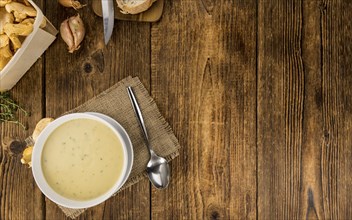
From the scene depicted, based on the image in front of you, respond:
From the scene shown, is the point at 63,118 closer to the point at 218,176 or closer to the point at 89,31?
the point at 89,31

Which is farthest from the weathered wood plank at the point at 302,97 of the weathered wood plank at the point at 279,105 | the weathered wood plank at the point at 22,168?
the weathered wood plank at the point at 22,168

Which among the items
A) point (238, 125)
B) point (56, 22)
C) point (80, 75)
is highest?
point (56, 22)

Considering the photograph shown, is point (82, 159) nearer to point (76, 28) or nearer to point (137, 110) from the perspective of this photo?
point (137, 110)

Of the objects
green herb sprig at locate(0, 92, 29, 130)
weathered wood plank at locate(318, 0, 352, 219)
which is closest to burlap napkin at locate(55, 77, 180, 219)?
green herb sprig at locate(0, 92, 29, 130)

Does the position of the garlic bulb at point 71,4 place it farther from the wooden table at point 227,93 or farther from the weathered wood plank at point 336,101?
the weathered wood plank at point 336,101

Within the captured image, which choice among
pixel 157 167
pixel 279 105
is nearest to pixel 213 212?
pixel 157 167

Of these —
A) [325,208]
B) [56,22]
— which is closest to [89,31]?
[56,22]

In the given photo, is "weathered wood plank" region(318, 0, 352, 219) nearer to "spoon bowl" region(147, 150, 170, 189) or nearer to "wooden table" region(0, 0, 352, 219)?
"wooden table" region(0, 0, 352, 219)

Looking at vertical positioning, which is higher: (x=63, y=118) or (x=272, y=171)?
(x=63, y=118)

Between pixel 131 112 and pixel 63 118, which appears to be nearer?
pixel 63 118
